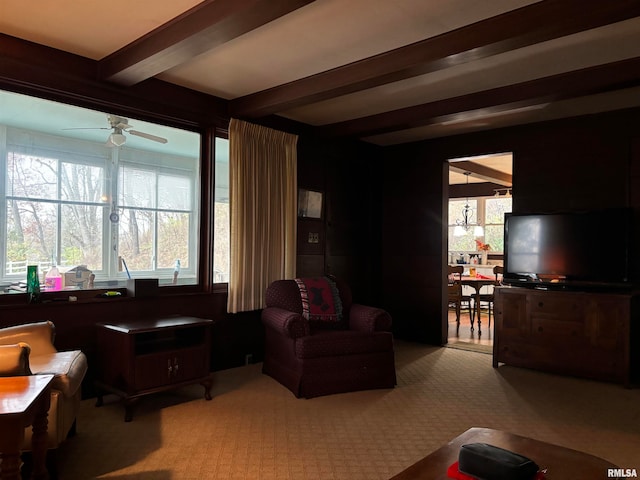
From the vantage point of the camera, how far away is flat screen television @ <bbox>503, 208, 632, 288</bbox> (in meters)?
4.28

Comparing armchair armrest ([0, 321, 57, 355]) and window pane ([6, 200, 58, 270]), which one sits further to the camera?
window pane ([6, 200, 58, 270])

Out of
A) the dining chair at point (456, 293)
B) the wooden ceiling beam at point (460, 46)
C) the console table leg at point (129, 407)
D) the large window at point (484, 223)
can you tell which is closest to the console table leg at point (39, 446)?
the console table leg at point (129, 407)

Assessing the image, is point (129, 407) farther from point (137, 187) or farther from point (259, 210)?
point (259, 210)

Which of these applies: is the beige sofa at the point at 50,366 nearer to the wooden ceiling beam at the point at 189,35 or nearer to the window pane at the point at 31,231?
the window pane at the point at 31,231

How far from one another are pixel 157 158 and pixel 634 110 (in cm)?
454

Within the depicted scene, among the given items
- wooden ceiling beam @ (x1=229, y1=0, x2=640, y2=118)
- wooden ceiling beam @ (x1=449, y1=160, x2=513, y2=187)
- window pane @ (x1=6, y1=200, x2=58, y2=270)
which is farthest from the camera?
wooden ceiling beam @ (x1=449, y1=160, x2=513, y2=187)

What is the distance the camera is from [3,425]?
1.59 m

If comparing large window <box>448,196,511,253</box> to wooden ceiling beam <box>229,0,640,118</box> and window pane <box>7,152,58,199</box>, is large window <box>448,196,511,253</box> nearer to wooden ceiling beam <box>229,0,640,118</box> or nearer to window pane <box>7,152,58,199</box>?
wooden ceiling beam <box>229,0,640,118</box>

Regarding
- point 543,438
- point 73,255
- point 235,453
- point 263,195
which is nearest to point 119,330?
point 73,255

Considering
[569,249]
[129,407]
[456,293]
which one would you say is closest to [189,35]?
[129,407]

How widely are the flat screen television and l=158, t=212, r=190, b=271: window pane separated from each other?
3274mm

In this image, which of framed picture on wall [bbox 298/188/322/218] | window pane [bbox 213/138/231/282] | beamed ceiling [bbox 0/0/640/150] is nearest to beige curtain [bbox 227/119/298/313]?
window pane [bbox 213/138/231/282]

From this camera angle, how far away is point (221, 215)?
15.3 ft

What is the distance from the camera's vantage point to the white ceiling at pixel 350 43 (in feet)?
8.89
